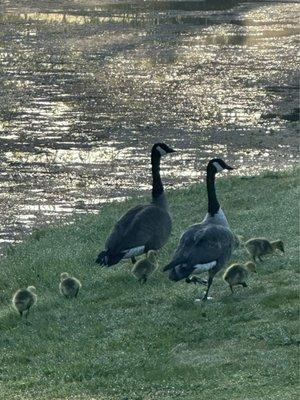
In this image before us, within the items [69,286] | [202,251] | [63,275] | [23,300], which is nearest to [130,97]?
[63,275]

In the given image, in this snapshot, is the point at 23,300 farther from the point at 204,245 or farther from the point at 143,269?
the point at 204,245

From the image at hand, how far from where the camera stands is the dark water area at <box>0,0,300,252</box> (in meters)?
26.5

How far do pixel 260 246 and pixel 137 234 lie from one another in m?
1.81

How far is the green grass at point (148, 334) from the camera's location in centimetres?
1177

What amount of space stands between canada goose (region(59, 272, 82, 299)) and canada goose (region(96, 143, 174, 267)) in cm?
46

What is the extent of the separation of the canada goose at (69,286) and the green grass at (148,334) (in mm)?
127

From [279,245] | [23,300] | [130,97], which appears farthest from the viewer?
[130,97]

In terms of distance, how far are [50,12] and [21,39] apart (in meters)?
7.74

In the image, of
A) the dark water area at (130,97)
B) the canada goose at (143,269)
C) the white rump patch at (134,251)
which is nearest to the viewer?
the canada goose at (143,269)

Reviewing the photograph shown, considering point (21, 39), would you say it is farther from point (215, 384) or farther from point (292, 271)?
point (215, 384)

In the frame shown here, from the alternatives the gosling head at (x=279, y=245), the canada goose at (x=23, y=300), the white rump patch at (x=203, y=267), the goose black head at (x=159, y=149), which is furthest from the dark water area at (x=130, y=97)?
the white rump patch at (x=203, y=267)

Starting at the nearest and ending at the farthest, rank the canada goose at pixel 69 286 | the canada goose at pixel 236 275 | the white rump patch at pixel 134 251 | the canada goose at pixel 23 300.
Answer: the canada goose at pixel 236 275 < the canada goose at pixel 23 300 < the canada goose at pixel 69 286 < the white rump patch at pixel 134 251

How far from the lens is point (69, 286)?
15.6 metres

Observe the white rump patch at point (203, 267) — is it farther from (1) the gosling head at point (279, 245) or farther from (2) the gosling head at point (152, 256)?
(1) the gosling head at point (279, 245)
